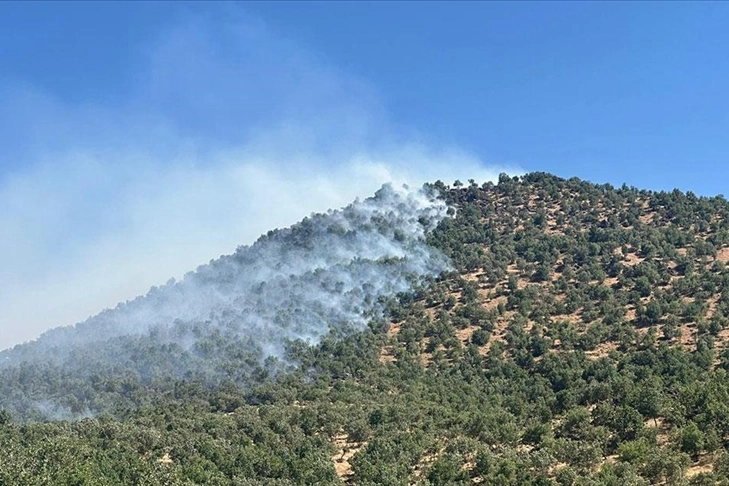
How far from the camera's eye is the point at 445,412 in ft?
345

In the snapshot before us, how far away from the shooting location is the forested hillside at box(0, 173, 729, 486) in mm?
77125

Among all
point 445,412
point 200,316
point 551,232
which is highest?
point 551,232

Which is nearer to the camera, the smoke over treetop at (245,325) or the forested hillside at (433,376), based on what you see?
the forested hillside at (433,376)

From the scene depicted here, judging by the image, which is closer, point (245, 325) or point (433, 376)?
point (433, 376)

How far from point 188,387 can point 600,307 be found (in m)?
90.0

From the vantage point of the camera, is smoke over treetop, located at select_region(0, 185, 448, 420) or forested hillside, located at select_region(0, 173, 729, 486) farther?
smoke over treetop, located at select_region(0, 185, 448, 420)

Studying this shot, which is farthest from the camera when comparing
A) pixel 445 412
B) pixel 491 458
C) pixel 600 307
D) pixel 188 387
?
pixel 600 307

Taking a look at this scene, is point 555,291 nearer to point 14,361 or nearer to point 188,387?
point 188,387

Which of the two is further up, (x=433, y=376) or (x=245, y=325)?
(x=245, y=325)

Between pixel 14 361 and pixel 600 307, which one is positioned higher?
pixel 600 307

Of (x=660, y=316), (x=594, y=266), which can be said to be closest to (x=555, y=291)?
(x=594, y=266)

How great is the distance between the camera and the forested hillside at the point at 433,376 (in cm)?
7712

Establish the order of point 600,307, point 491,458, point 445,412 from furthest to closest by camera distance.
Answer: point 600,307 < point 445,412 < point 491,458

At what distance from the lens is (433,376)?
433 feet
